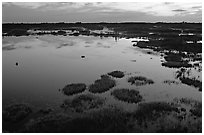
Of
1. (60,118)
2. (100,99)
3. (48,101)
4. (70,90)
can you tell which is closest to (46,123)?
(60,118)

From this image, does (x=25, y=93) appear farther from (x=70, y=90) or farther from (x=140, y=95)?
(x=140, y=95)

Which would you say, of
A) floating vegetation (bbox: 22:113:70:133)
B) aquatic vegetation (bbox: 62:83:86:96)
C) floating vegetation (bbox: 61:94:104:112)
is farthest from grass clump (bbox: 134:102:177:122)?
aquatic vegetation (bbox: 62:83:86:96)

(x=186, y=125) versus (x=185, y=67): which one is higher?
(x=185, y=67)

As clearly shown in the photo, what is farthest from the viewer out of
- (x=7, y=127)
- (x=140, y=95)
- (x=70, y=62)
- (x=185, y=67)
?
(x=70, y=62)

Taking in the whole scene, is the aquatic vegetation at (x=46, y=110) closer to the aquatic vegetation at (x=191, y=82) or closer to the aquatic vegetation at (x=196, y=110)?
the aquatic vegetation at (x=196, y=110)

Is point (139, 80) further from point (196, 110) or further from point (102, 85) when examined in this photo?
point (196, 110)

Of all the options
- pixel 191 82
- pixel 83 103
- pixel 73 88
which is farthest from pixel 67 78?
pixel 191 82

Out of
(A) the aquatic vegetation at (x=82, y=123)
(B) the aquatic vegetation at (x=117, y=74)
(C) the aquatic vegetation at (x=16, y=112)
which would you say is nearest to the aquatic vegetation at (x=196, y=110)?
(A) the aquatic vegetation at (x=82, y=123)
